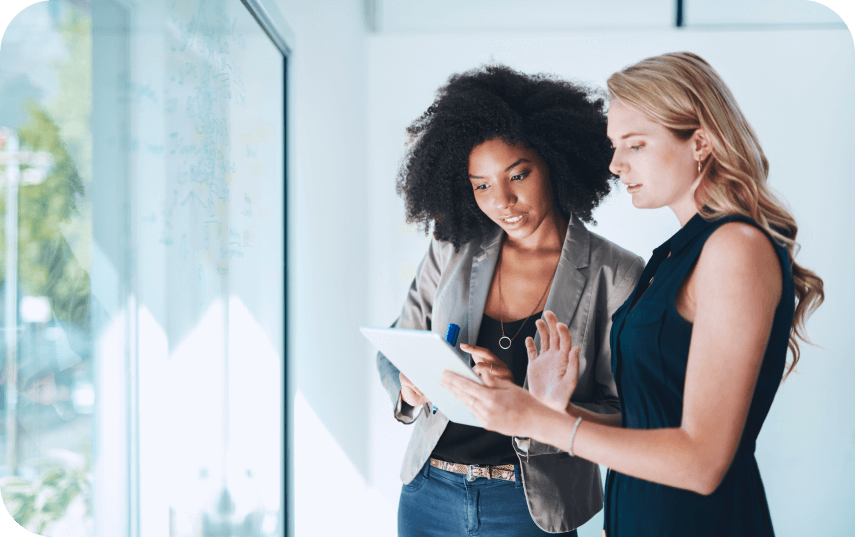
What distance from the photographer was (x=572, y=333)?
1.38 meters

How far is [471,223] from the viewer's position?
1.64 meters

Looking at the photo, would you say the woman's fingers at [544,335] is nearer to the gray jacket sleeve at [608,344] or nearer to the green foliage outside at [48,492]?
the gray jacket sleeve at [608,344]

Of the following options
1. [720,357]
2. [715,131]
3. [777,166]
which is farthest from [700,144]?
[777,166]

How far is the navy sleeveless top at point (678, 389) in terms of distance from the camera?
0.90m

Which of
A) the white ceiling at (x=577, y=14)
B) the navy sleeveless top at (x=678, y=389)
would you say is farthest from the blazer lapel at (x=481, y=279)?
the white ceiling at (x=577, y=14)

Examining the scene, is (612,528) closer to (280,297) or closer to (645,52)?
(280,297)

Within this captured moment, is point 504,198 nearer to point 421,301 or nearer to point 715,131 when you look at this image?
point 421,301

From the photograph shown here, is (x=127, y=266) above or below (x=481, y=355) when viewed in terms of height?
above

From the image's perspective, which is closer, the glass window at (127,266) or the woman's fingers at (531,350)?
the glass window at (127,266)

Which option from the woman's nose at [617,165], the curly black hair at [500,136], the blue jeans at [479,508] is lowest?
the blue jeans at [479,508]

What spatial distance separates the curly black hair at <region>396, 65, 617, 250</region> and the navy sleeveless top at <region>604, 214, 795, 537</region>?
56cm

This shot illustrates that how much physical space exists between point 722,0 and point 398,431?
231cm

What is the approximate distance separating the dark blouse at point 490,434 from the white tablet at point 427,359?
0.73 feet

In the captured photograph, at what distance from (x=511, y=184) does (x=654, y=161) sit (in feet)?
1.60
